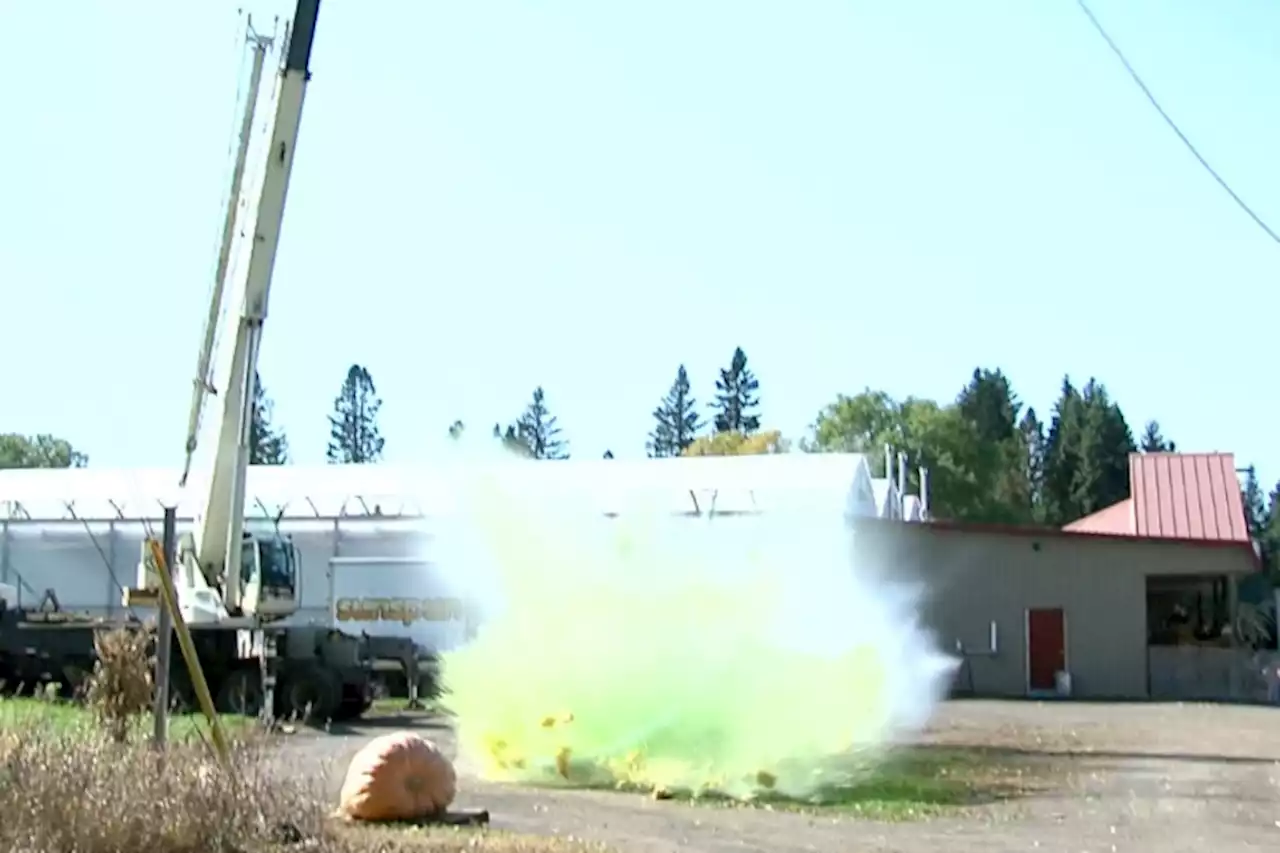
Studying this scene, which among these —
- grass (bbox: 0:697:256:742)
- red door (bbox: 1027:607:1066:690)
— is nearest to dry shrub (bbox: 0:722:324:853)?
grass (bbox: 0:697:256:742)

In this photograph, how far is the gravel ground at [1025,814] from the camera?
49.2 ft

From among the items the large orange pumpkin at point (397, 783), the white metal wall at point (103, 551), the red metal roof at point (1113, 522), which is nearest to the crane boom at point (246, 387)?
the white metal wall at point (103, 551)

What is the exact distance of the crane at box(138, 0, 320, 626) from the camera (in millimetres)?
28125

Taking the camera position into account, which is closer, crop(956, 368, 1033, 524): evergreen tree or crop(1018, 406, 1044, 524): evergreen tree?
crop(956, 368, 1033, 524): evergreen tree

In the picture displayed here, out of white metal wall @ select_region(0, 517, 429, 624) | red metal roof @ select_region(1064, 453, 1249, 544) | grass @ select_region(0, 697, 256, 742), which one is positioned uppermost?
red metal roof @ select_region(1064, 453, 1249, 544)

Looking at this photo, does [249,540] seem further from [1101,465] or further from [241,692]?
[1101,465]

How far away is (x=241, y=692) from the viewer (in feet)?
101

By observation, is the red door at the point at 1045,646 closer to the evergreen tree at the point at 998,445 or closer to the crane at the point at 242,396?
the crane at the point at 242,396

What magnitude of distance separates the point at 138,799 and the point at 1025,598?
38959mm

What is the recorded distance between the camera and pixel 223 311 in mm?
30000

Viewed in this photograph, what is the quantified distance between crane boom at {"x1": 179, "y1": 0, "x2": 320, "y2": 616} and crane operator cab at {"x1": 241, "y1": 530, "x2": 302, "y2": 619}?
0.02 metres

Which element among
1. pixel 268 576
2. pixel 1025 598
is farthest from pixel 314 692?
pixel 1025 598

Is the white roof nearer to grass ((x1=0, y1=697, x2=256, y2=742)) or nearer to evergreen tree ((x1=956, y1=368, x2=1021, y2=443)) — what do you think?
grass ((x1=0, y1=697, x2=256, y2=742))

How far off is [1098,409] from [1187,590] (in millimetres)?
76243
